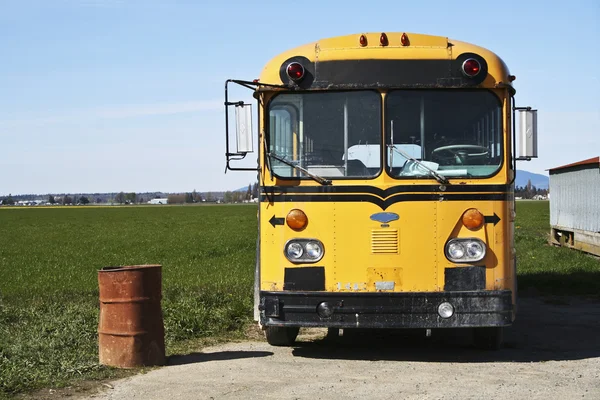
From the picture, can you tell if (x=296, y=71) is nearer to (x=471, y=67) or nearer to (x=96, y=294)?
(x=471, y=67)

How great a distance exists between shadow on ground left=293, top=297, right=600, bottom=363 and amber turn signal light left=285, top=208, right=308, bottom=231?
137 cm

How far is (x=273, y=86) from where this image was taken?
8.98m

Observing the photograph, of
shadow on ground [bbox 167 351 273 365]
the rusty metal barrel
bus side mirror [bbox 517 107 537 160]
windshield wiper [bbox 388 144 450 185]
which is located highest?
bus side mirror [bbox 517 107 537 160]

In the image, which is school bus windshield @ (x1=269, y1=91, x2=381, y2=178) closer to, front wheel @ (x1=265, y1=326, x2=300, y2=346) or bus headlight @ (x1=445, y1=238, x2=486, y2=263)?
bus headlight @ (x1=445, y1=238, x2=486, y2=263)

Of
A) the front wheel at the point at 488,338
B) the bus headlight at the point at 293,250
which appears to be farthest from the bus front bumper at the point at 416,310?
the front wheel at the point at 488,338

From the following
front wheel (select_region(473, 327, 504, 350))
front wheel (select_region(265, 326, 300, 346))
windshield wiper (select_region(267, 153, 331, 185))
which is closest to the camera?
windshield wiper (select_region(267, 153, 331, 185))

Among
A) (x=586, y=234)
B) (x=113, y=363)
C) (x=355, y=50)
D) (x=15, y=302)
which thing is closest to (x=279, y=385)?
(x=113, y=363)

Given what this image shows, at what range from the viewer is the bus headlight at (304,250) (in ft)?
28.9

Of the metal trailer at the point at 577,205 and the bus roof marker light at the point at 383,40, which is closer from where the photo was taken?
the bus roof marker light at the point at 383,40

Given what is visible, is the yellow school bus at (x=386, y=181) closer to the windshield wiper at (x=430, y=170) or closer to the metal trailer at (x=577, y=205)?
the windshield wiper at (x=430, y=170)

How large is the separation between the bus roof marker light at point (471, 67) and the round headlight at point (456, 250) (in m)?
1.56

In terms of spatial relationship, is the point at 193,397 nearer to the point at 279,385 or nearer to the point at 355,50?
the point at 279,385

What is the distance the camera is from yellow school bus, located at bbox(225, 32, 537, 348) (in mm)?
8688

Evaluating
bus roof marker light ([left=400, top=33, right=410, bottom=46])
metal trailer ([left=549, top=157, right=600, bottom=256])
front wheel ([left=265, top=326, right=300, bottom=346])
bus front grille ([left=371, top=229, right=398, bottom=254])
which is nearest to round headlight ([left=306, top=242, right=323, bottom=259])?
A: bus front grille ([left=371, top=229, right=398, bottom=254])
